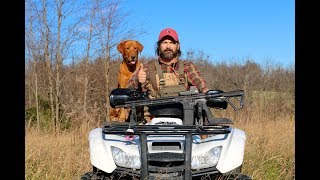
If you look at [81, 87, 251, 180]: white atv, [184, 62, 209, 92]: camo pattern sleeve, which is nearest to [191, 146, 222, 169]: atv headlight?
[81, 87, 251, 180]: white atv

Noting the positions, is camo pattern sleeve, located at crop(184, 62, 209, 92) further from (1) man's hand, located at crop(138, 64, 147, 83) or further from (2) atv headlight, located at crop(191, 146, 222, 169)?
(2) atv headlight, located at crop(191, 146, 222, 169)

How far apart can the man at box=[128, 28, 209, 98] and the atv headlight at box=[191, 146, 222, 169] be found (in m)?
1.17

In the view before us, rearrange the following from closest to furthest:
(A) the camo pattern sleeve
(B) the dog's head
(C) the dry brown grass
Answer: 1. (A) the camo pattern sleeve
2. (C) the dry brown grass
3. (B) the dog's head

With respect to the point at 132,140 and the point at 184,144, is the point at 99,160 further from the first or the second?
the point at 184,144

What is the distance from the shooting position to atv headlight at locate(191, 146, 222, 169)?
3.61m

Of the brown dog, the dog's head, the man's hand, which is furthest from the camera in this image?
the dog's head

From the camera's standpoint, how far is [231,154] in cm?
366

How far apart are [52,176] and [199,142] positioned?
84.6 inches

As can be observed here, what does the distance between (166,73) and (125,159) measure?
148 centimetres

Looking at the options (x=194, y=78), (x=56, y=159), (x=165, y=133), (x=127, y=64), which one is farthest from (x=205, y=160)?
(x=127, y=64)

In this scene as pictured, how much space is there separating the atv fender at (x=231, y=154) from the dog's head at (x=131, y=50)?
3943mm

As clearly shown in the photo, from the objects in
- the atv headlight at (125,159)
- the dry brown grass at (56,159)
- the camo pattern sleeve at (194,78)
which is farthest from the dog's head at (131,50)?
the atv headlight at (125,159)

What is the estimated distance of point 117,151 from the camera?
12.1 feet
